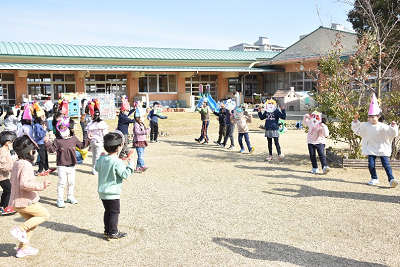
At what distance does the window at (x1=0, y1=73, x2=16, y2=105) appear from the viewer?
84.9ft

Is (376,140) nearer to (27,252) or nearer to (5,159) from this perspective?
(27,252)

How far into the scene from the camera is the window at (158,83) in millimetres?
30172

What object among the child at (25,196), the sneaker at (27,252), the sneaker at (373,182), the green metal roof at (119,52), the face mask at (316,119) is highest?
the green metal roof at (119,52)

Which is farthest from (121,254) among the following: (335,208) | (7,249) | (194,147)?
(194,147)

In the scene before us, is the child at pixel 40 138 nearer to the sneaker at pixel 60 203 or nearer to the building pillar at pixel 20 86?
the sneaker at pixel 60 203

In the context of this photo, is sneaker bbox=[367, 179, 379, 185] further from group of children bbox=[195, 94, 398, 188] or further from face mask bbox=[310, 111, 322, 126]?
face mask bbox=[310, 111, 322, 126]

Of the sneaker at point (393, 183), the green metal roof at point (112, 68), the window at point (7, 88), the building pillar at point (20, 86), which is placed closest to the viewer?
the sneaker at point (393, 183)

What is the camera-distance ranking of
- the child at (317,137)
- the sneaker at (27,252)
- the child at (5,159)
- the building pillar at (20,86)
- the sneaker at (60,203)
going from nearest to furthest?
the sneaker at (27,252) < the child at (5,159) < the sneaker at (60,203) < the child at (317,137) < the building pillar at (20,86)

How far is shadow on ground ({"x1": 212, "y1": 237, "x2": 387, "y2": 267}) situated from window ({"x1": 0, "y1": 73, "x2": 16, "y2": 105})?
84.0 ft

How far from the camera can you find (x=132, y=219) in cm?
550

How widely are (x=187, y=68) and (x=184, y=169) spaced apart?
21.7 metres

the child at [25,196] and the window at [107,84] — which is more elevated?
the window at [107,84]

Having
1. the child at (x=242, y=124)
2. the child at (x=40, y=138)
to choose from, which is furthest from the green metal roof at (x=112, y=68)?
the child at (x=40, y=138)

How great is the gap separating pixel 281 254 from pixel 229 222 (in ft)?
3.83
